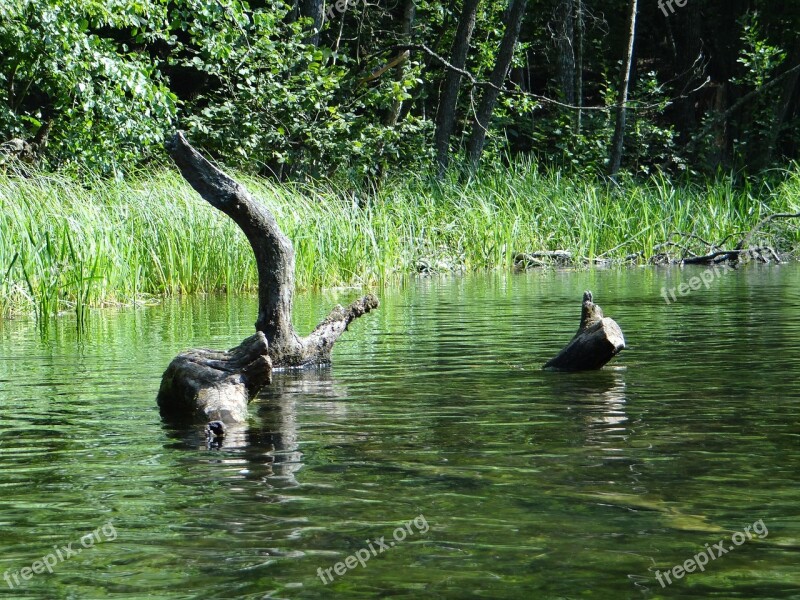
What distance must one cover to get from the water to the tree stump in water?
185 mm

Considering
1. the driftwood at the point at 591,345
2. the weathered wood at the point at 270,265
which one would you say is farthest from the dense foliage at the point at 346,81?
the driftwood at the point at 591,345

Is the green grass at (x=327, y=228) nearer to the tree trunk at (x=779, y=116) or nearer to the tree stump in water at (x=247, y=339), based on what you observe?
the tree stump in water at (x=247, y=339)

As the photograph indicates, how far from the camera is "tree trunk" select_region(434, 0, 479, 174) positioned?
24297 millimetres

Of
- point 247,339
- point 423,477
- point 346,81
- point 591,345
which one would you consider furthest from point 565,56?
point 423,477

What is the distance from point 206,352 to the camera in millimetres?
6094

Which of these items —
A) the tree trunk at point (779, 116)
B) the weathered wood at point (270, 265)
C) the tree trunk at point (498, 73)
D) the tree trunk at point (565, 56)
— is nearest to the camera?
the weathered wood at point (270, 265)

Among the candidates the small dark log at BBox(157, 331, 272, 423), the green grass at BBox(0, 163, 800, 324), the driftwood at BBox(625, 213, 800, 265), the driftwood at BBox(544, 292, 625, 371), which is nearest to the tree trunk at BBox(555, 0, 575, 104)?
the green grass at BBox(0, 163, 800, 324)

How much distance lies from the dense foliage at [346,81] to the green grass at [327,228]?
1386 millimetres

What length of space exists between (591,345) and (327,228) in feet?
28.6

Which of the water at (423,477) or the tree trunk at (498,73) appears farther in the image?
the tree trunk at (498,73)

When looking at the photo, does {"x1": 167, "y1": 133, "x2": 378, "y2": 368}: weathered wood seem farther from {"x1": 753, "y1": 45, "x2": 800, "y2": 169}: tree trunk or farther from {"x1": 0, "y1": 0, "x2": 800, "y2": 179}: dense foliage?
{"x1": 753, "y1": 45, "x2": 800, "y2": 169}: tree trunk

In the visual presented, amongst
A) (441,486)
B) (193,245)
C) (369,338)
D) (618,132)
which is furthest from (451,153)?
(441,486)

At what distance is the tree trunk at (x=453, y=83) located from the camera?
24297mm

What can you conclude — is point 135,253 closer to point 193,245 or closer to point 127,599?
point 193,245
